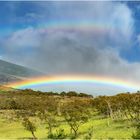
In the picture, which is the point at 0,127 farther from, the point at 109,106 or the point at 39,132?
the point at 109,106

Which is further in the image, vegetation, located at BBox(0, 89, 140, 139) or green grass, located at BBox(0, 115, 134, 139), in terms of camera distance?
vegetation, located at BBox(0, 89, 140, 139)

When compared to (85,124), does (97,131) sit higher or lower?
lower

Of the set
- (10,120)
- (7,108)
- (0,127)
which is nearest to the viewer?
(0,127)

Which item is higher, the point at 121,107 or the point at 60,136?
the point at 121,107

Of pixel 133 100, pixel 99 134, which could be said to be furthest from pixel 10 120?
pixel 99 134

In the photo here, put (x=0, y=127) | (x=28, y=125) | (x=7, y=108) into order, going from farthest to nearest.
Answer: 1. (x=7, y=108)
2. (x=0, y=127)
3. (x=28, y=125)

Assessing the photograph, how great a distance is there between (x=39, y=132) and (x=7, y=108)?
97.2 metres

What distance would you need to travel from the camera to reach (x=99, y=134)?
286 ft

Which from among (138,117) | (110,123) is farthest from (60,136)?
(138,117)

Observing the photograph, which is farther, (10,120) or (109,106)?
(10,120)

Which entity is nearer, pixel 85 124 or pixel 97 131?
pixel 97 131

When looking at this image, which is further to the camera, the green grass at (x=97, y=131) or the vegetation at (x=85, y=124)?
the vegetation at (x=85, y=124)

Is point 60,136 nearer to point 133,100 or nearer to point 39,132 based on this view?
point 39,132

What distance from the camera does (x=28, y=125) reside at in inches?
3716
